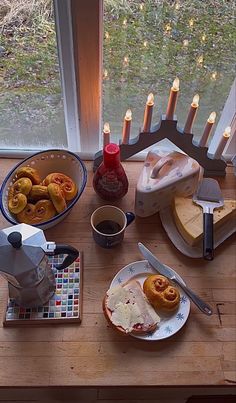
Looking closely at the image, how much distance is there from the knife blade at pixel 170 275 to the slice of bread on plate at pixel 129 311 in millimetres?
63

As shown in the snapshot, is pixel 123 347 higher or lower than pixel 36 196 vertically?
lower

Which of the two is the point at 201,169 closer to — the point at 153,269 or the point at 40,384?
the point at 153,269

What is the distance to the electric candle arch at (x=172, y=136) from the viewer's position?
0.88m

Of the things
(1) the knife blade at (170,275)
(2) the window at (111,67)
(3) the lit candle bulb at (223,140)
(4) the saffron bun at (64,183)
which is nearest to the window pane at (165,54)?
(2) the window at (111,67)

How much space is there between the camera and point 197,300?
81 cm

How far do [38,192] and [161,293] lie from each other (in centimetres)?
33

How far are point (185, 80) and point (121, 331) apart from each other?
564 millimetres

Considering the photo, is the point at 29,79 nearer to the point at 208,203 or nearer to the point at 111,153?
the point at 111,153

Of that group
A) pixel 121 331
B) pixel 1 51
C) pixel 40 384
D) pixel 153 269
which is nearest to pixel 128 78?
pixel 1 51

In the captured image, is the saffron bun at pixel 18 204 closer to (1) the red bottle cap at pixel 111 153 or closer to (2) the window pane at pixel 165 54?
(1) the red bottle cap at pixel 111 153

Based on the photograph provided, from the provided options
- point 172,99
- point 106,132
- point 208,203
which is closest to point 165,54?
point 172,99

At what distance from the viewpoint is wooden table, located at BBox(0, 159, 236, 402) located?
2.46 ft

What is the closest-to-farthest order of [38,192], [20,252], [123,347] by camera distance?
[20,252] < [123,347] < [38,192]

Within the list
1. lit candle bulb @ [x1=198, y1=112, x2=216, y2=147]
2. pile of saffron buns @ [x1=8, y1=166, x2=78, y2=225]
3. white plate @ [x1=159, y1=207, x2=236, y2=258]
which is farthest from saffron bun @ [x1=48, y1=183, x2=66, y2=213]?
lit candle bulb @ [x1=198, y1=112, x2=216, y2=147]
